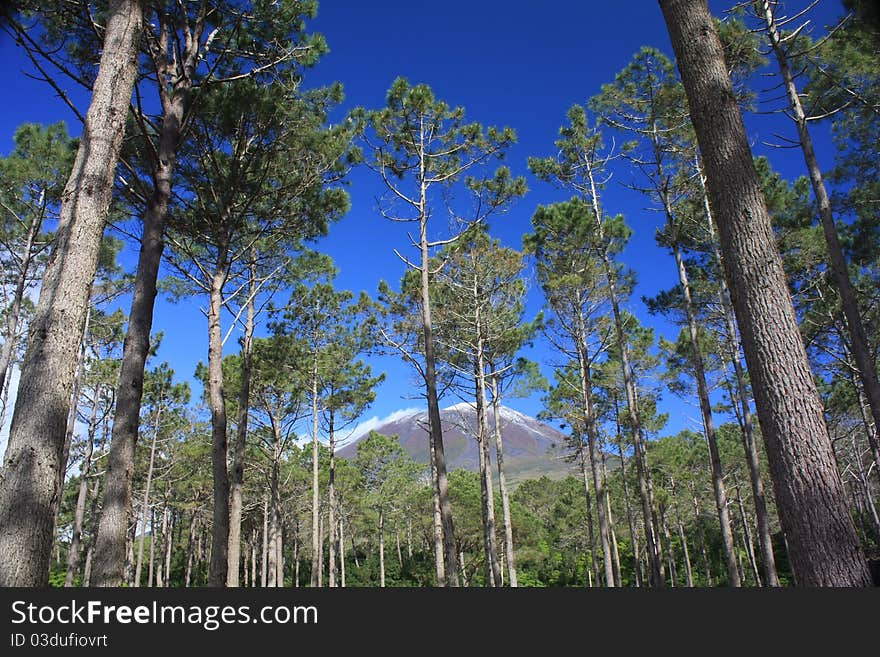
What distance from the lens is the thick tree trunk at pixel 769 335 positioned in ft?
8.38

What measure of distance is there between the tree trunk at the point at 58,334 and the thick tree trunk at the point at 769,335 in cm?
391

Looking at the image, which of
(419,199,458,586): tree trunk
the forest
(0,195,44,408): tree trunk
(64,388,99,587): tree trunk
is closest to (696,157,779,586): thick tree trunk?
the forest

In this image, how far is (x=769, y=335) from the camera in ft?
9.34

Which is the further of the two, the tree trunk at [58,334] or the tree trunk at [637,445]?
the tree trunk at [637,445]

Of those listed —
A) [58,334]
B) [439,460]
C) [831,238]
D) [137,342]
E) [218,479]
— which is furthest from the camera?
[439,460]

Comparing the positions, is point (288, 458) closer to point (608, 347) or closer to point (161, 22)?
point (608, 347)

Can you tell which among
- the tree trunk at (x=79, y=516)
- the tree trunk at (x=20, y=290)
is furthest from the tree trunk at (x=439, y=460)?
the tree trunk at (x=79, y=516)

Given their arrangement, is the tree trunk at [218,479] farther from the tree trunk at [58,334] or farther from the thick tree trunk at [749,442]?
the thick tree trunk at [749,442]

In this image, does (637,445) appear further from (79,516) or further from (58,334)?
(79,516)

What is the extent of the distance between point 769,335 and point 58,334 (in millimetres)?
4083

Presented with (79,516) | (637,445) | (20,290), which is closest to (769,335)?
(637,445)

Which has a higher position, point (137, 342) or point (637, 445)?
point (137, 342)

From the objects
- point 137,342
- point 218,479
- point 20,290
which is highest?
point 20,290

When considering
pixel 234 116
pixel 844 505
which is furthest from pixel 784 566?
pixel 234 116
